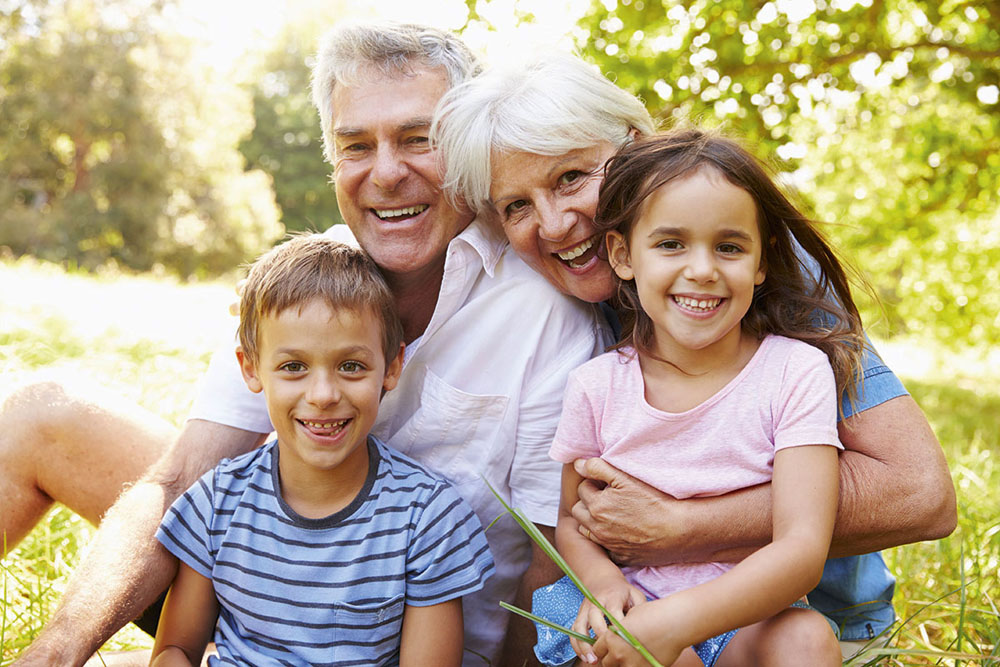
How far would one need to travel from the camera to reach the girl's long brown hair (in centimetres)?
185

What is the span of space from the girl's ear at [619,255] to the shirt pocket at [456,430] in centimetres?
44

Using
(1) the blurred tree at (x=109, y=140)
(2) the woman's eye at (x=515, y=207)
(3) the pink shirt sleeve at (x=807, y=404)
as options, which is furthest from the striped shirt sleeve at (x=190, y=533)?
(1) the blurred tree at (x=109, y=140)

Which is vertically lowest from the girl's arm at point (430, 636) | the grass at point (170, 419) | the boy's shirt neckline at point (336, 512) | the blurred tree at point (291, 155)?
the grass at point (170, 419)

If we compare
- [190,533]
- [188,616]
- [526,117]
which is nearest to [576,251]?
[526,117]

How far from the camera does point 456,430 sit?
7.38 ft

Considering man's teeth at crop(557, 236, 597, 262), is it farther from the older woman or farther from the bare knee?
the bare knee

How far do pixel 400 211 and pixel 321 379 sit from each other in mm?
707

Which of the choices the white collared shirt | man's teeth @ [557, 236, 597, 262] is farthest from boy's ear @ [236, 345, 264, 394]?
man's teeth @ [557, 236, 597, 262]

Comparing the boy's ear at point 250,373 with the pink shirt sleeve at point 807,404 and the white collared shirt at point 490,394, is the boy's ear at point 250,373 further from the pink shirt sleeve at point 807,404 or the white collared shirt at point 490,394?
the pink shirt sleeve at point 807,404

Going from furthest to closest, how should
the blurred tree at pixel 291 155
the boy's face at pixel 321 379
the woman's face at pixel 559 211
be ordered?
1. the blurred tree at pixel 291 155
2. the woman's face at pixel 559 211
3. the boy's face at pixel 321 379

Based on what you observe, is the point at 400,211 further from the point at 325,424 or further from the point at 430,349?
the point at 325,424

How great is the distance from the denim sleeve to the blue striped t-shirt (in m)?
0.87

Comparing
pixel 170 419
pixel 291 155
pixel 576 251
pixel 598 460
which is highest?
pixel 291 155

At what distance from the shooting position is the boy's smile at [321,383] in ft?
6.28
